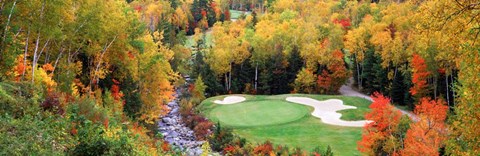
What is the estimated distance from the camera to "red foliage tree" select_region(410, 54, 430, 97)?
41094 millimetres

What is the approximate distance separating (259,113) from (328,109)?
6.58m

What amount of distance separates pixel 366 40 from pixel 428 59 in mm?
14407

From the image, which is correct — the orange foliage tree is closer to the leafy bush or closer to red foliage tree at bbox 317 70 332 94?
red foliage tree at bbox 317 70 332 94

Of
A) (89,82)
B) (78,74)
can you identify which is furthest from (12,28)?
(89,82)

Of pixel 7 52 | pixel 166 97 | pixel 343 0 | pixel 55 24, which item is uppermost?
pixel 343 0

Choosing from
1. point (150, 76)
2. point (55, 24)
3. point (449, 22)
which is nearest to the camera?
point (449, 22)

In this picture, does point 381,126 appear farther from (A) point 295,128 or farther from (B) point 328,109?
(B) point 328,109

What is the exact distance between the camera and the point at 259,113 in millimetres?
39750

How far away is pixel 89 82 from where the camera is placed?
30.3 metres

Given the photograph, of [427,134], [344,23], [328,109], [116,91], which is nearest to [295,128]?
[328,109]

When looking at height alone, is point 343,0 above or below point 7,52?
above

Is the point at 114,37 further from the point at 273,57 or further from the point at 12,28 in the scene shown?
the point at 273,57

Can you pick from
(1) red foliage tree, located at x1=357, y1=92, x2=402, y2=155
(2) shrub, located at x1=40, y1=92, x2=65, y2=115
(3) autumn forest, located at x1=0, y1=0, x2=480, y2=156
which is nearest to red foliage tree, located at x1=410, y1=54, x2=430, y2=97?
(3) autumn forest, located at x1=0, y1=0, x2=480, y2=156

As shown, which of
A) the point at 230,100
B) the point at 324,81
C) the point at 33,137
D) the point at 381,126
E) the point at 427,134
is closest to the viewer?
the point at 33,137
